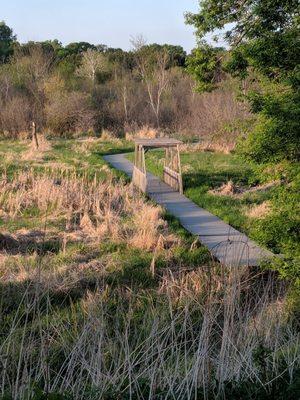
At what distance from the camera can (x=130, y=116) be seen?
4141 centimetres

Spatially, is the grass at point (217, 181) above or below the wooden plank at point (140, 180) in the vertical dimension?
below

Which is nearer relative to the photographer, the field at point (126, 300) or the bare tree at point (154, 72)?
the field at point (126, 300)

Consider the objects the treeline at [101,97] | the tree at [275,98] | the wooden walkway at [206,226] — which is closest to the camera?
the tree at [275,98]

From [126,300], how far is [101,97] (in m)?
35.4

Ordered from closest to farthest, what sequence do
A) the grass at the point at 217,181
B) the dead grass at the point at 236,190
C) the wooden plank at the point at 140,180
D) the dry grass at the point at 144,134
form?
the grass at the point at 217,181 < the wooden plank at the point at 140,180 < the dead grass at the point at 236,190 < the dry grass at the point at 144,134

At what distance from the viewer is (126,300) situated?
867 cm

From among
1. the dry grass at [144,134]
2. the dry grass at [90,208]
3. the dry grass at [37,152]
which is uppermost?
the dry grass at [90,208]

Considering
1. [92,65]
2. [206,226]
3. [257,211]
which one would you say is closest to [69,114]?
[92,65]

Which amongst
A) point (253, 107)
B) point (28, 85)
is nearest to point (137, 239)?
point (253, 107)

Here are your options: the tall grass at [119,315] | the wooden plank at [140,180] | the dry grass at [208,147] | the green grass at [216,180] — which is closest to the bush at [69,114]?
the green grass at [216,180]

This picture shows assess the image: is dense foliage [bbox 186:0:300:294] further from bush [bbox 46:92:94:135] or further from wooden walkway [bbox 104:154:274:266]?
bush [bbox 46:92:94:135]

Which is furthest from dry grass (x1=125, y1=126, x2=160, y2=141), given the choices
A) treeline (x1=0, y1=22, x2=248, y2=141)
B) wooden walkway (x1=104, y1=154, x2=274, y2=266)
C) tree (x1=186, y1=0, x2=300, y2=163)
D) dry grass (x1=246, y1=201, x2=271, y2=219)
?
tree (x1=186, y1=0, x2=300, y2=163)

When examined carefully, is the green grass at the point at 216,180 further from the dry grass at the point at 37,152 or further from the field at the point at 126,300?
the dry grass at the point at 37,152

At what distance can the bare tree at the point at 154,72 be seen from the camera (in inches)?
1658
